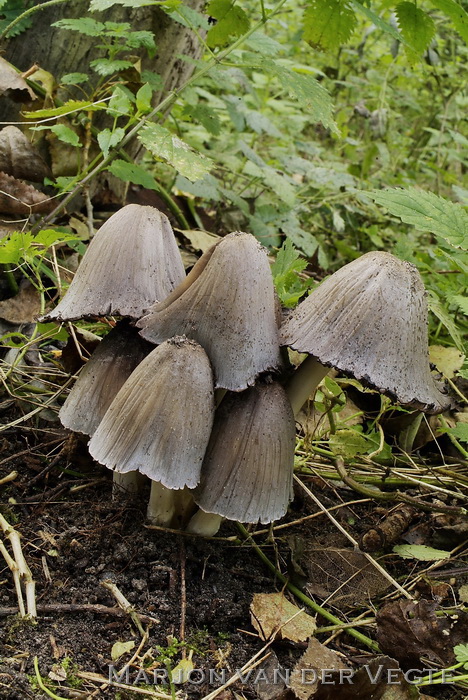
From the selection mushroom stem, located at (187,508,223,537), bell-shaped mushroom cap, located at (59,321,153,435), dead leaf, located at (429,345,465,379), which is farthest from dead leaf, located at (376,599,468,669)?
dead leaf, located at (429,345,465,379)

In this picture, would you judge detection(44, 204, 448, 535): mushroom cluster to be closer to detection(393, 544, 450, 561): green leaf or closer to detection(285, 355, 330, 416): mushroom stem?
detection(285, 355, 330, 416): mushroom stem

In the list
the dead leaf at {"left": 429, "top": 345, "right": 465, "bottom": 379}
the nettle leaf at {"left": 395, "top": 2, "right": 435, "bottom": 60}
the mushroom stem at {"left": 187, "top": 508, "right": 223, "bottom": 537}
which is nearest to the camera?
the mushroom stem at {"left": 187, "top": 508, "right": 223, "bottom": 537}

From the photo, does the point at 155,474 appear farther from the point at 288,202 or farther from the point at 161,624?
the point at 288,202

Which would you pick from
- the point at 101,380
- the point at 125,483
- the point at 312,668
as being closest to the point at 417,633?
the point at 312,668

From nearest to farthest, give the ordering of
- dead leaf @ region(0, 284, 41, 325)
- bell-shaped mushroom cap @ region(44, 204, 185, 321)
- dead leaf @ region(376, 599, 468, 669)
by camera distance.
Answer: dead leaf @ region(376, 599, 468, 669) < bell-shaped mushroom cap @ region(44, 204, 185, 321) < dead leaf @ region(0, 284, 41, 325)

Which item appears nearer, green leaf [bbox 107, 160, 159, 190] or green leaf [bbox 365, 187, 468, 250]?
green leaf [bbox 365, 187, 468, 250]

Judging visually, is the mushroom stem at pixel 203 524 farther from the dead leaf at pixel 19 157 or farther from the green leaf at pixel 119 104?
the dead leaf at pixel 19 157

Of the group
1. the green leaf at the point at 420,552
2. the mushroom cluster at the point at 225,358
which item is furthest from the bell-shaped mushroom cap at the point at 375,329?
the green leaf at the point at 420,552

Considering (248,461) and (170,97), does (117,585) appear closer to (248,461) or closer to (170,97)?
(248,461)
